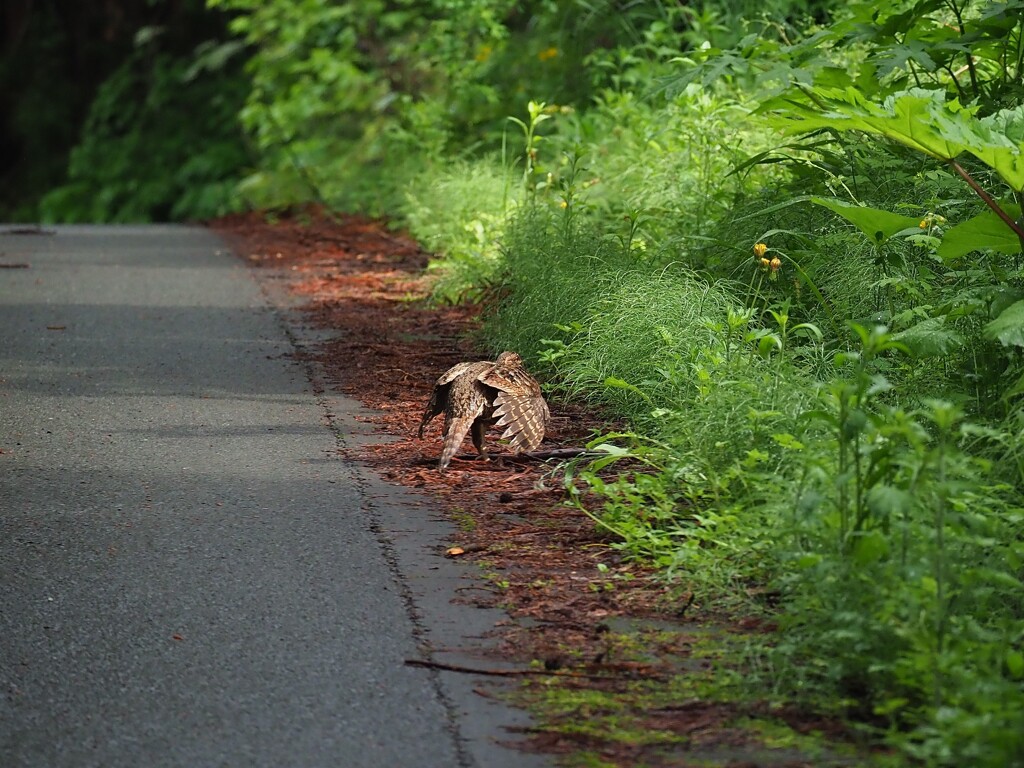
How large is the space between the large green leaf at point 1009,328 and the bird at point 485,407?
5.82ft

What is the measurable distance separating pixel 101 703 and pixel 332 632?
69 centimetres

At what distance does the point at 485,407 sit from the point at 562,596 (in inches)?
59.6

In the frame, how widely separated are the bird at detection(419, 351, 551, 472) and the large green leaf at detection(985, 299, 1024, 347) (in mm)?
1772

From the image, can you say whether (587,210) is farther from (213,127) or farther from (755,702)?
(213,127)

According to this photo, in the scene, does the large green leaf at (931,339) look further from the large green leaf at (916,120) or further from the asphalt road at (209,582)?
the asphalt road at (209,582)

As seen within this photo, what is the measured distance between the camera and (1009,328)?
4.79 meters

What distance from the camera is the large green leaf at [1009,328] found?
4766 millimetres

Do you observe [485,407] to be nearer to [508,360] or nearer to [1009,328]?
[508,360]

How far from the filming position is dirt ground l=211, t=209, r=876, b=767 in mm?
3213

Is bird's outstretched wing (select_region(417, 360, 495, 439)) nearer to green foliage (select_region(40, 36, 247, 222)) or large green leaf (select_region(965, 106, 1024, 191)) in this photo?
large green leaf (select_region(965, 106, 1024, 191))

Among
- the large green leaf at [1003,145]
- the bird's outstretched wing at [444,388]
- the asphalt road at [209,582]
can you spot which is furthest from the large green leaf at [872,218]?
the asphalt road at [209,582]

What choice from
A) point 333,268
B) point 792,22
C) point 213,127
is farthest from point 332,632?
point 213,127

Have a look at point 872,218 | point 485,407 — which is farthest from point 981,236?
point 485,407

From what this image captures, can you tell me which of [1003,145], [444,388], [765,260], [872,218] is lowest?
[444,388]
